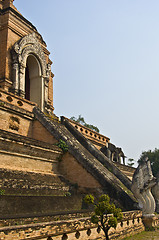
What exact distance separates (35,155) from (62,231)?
4.31 metres

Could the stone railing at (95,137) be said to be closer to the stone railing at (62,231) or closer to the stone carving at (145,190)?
the stone carving at (145,190)

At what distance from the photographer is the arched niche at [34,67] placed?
16.2 metres

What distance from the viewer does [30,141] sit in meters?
9.05

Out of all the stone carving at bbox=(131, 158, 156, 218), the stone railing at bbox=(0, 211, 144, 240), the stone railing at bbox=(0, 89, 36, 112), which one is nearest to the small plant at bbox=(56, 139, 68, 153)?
the stone railing at bbox=(0, 89, 36, 112)

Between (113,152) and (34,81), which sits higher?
(34,81)

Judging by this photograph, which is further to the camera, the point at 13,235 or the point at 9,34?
the point at 9,34

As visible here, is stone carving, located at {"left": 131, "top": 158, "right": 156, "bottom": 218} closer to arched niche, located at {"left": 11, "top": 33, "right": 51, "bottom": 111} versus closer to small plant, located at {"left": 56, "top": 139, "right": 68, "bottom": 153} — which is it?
small plant, located at {"left": 56, "top": 139, "right": 68, "bottom": 153}

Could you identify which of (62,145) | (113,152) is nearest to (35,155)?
(62,145)

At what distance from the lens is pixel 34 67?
18.4 m

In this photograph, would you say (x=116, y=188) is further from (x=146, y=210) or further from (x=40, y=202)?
(x=40, y=202)

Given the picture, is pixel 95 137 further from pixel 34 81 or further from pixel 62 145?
pixel 62 145

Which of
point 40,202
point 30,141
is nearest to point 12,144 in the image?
point 30,141

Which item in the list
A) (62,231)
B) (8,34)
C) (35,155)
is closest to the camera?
(62,231)

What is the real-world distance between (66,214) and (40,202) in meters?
0.68
